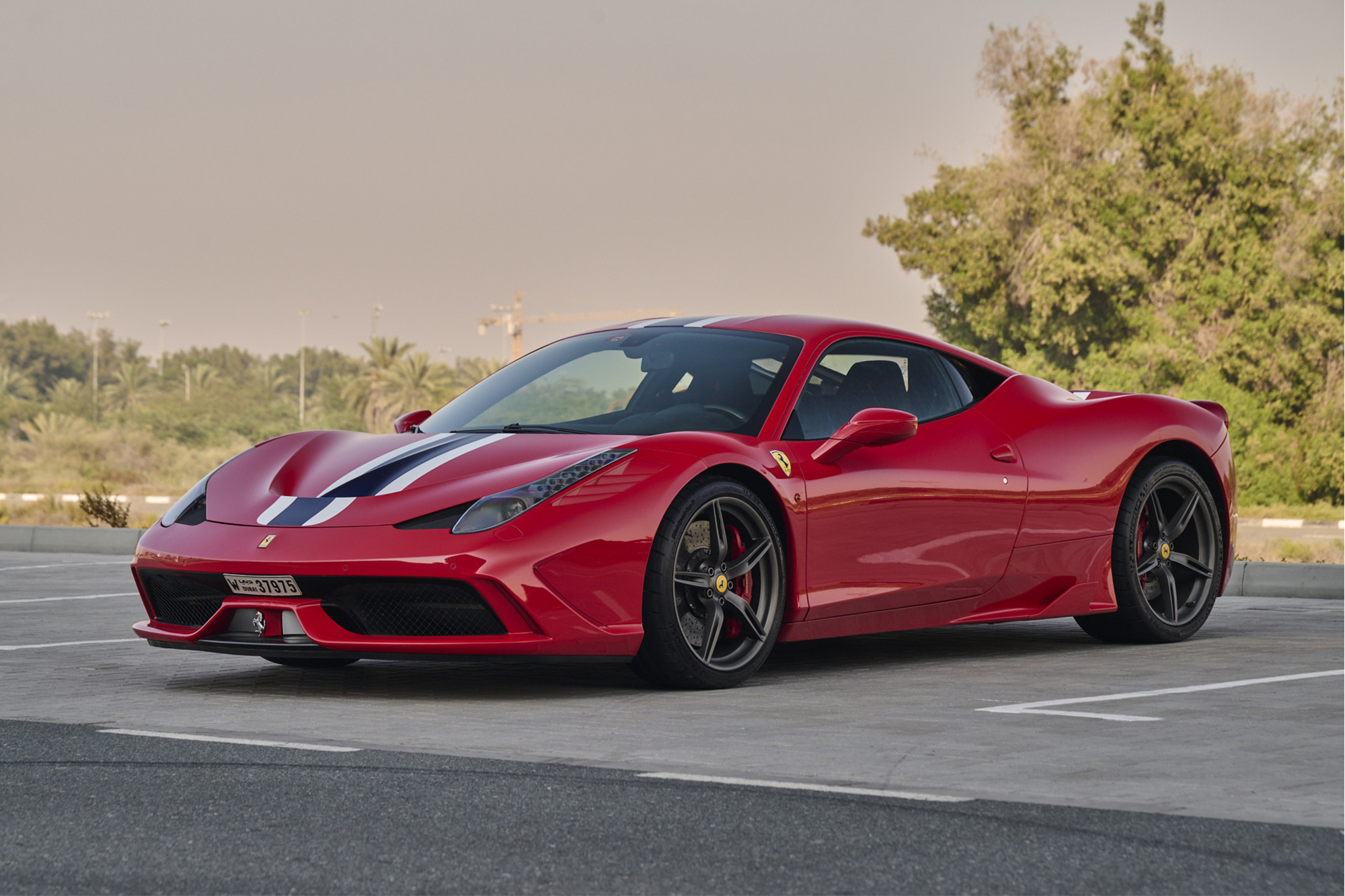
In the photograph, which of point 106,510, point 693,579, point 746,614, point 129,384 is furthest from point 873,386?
point 129,384

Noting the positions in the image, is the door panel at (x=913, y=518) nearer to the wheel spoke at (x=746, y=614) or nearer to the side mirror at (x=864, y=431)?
the side mirror at (x=864, y=431)

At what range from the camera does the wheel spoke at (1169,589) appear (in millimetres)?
7637

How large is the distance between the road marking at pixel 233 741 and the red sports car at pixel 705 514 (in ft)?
2.48

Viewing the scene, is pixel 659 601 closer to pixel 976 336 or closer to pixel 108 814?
pixel 108 814

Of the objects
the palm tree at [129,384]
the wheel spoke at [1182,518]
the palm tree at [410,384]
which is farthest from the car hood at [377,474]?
the palm tree at [129,384]

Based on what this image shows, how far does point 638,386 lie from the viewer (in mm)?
6777

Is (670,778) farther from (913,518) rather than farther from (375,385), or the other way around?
(375,385)

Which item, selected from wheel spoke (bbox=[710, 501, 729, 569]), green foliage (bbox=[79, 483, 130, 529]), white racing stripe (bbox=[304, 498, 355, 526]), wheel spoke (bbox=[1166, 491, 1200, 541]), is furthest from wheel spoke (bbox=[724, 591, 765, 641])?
green foliage (bbox=[79, 483, 130, 529])

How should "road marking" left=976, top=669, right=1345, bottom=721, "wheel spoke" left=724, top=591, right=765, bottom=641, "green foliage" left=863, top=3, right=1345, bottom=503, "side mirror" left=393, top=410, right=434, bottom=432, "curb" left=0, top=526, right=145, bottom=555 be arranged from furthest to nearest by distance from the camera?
"green foliage" left=863, top=3, right=1345, bottom=503 < "curb" left=0, top=526, right=145, bottom=555 < "side mirror" left=393, top=410, right=434, bottom=432 < "wheel spoke" left=724, top=591, right=765, bottom=641 < "road marking" left=976, top=669, right=1345, bottom=721

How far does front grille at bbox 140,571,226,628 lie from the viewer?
579 cm

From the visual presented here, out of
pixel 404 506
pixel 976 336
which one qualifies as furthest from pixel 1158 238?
pixel 404 506

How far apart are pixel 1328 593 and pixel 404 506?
7206mm

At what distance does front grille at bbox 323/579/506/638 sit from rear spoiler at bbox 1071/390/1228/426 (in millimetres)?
3409

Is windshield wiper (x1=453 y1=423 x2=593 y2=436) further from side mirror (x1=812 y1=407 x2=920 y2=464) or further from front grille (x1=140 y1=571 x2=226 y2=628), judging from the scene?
front grille (x1=140 y1=571 x2=226 y2=628)
